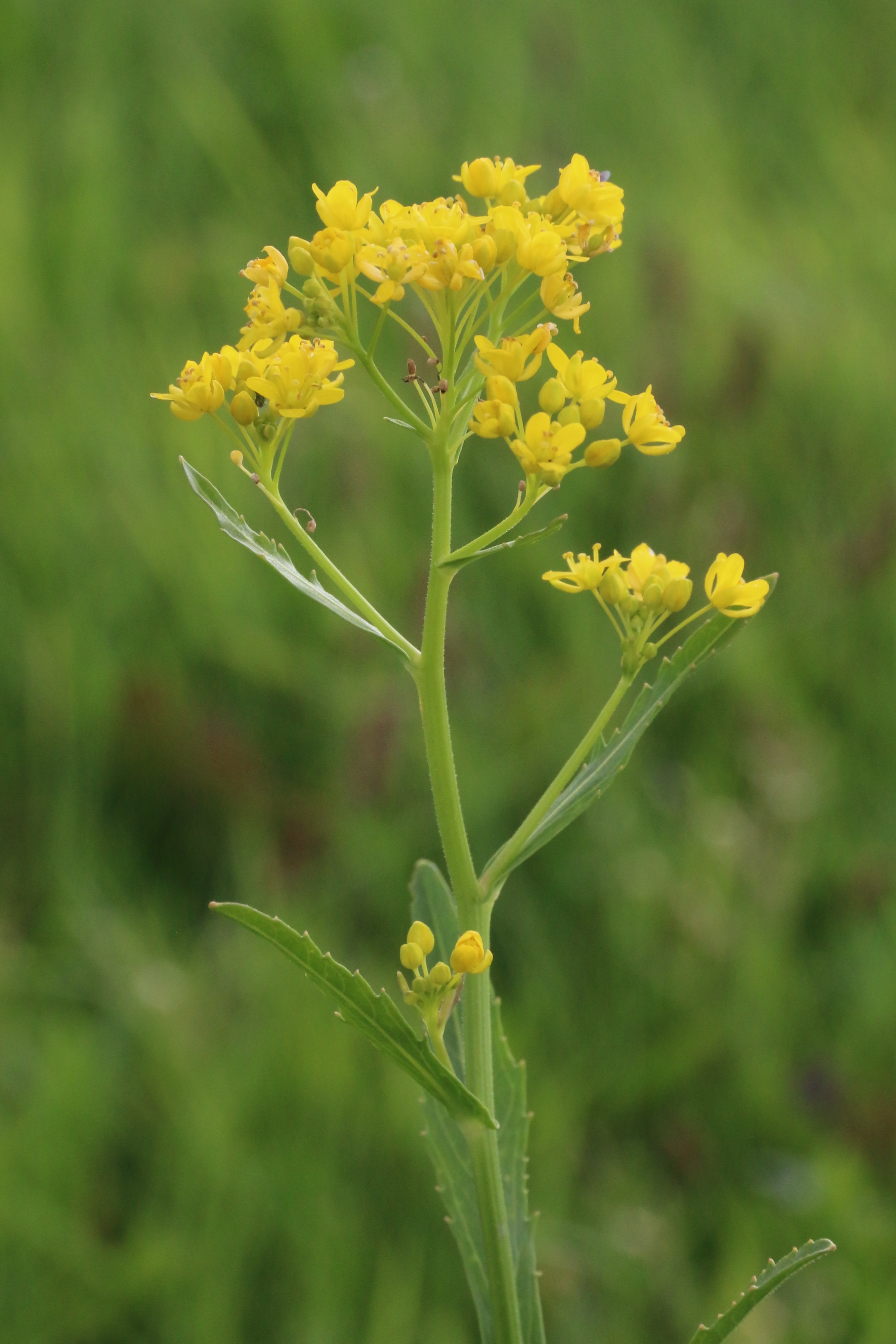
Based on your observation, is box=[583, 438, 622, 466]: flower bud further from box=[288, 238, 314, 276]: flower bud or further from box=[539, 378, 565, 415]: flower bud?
box=[288, 238, 314, 276]: flower bud

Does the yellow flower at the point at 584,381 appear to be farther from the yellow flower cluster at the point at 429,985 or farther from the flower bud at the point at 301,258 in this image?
the yellow flower cluster at the point at 429,985

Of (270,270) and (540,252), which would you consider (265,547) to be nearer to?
(270,270)

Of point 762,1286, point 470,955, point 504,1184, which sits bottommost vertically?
point 762,1286

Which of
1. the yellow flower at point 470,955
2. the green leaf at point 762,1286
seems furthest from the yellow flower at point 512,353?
the green leaf at point 762,1286

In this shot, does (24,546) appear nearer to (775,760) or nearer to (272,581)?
(272,581)

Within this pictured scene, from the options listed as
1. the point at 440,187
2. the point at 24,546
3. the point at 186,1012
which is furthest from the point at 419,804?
the point at 440,187

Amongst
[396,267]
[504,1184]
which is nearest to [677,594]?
[396,267]
